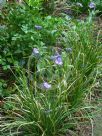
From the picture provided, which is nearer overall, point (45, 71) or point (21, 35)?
point (45, 71)

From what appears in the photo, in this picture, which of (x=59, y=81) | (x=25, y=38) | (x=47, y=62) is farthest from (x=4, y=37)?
(x=59, y=81)

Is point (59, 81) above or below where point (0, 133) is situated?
above

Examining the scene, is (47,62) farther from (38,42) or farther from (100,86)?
(100,86)

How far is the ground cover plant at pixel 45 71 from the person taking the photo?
146 inches

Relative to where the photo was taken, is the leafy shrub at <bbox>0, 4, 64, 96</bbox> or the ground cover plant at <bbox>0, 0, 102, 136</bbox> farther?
the leafy shrub at <bbox>0, 4, 64, 96</bbox>

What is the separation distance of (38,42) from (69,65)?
505 mm

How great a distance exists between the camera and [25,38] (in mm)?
4418

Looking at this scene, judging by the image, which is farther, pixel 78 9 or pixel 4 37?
pixel 78 9

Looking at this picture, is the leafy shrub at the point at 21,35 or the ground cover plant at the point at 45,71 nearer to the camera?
the ground cover plant at the point at 45,71

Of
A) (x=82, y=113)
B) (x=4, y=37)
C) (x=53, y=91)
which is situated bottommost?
(x=82, y=113)

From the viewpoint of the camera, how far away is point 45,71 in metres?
4.21

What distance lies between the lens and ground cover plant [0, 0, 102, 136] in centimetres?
370

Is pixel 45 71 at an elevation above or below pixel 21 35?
below

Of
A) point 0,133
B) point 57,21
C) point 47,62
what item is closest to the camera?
point 0,133
